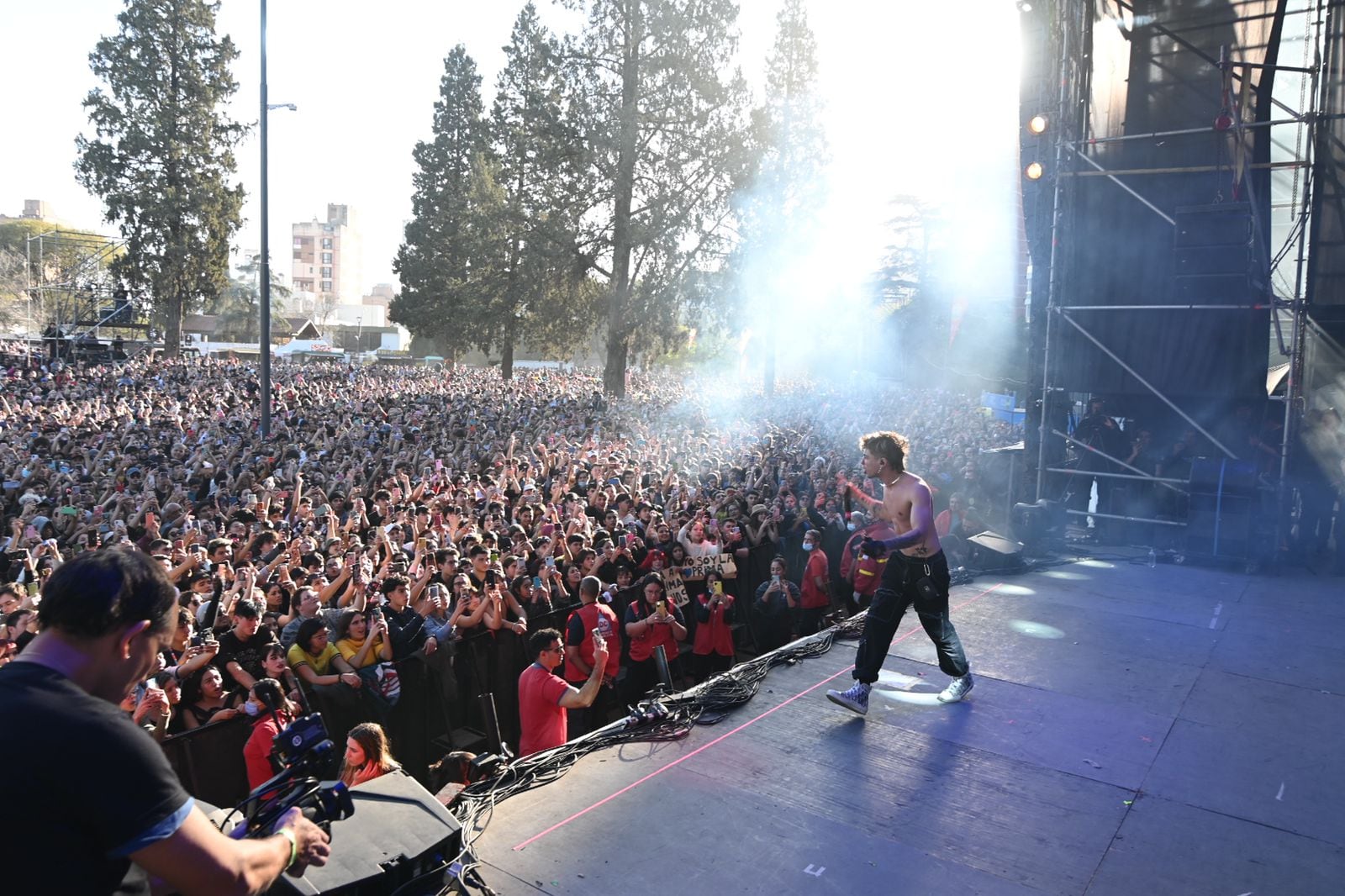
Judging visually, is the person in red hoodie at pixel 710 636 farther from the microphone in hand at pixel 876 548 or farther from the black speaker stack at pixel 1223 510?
the black speaker stack at pixel 1223 510

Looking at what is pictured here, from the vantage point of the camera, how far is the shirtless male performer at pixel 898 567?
5.23 meters

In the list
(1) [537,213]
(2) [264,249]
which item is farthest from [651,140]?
(2) [264,249]

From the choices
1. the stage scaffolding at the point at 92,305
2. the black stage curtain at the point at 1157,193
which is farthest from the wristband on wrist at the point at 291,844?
the stage scaffolding at the point at 92,305

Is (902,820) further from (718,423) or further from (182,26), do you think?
(182,26)

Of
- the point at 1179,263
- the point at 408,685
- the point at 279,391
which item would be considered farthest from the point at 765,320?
the point at 408,685

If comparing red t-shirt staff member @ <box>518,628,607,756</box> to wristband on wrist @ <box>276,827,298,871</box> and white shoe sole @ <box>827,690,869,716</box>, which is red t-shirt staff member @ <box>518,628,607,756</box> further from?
wristband on wrist @ <box>276,827,298,871</box>

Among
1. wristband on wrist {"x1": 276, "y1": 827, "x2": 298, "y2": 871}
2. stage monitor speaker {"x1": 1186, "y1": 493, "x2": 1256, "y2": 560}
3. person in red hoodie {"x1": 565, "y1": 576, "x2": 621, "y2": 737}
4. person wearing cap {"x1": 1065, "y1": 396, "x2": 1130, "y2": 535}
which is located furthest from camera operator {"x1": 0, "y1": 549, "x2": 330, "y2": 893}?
person wearing cap {"x1": 1065, "y1": 396, "x2": 1130, "y2": 535}

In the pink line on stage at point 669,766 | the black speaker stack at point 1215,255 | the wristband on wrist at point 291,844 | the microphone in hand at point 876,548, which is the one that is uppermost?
the black speaker stack at point 1215,255

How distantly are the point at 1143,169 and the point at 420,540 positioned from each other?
9.24m

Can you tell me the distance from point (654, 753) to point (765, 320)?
90.5ft

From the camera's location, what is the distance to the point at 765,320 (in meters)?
31.5

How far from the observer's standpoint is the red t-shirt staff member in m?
5.30

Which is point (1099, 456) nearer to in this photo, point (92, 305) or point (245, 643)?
point (245, 643)

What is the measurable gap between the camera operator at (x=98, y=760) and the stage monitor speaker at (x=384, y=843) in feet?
3.34
